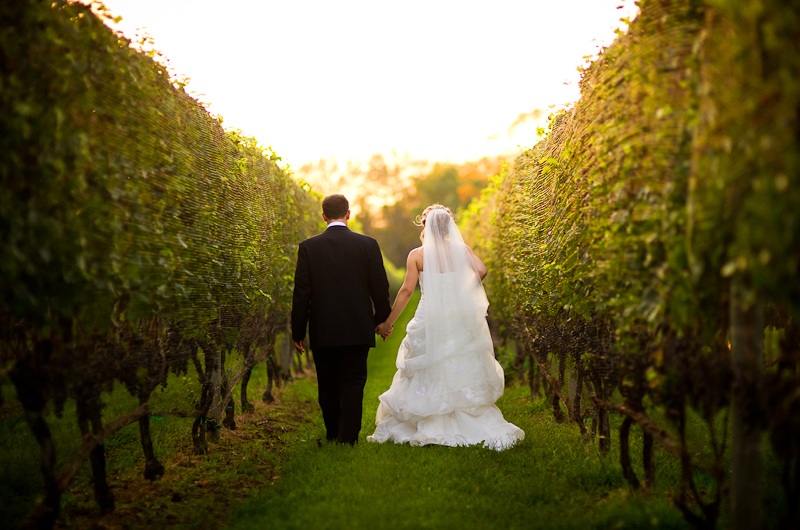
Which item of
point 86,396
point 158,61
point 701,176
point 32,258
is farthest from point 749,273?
point 158,61

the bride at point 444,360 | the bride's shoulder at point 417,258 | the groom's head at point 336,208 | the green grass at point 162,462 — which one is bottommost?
the green grass at point 162,462

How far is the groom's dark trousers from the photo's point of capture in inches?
228

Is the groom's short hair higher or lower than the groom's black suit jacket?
higher

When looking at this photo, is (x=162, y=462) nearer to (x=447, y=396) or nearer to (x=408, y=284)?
(x=447, y=396)

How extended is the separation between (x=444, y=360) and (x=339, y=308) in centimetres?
137

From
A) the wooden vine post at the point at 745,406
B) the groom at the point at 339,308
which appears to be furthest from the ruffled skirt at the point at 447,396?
the wooden vine post at the point at 745,406

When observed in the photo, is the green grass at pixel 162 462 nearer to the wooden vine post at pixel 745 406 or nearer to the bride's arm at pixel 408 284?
the bride's arm at pixel 408 284

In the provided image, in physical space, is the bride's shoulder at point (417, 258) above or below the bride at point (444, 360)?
above

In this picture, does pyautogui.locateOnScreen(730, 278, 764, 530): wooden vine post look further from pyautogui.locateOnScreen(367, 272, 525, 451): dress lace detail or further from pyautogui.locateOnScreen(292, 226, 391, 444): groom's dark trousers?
pyautogui.locateOnScreen(292, 226, 391, 444): groom's dark trousers

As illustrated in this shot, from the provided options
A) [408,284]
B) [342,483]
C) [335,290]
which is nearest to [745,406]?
[342,483]

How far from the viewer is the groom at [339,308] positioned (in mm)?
5789

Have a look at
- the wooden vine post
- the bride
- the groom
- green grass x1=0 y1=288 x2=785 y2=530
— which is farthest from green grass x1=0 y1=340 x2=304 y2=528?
the wooden vine post

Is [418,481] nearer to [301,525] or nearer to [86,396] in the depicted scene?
[301,525]

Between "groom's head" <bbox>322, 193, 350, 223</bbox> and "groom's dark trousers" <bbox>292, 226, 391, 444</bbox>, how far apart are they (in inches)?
5.5
